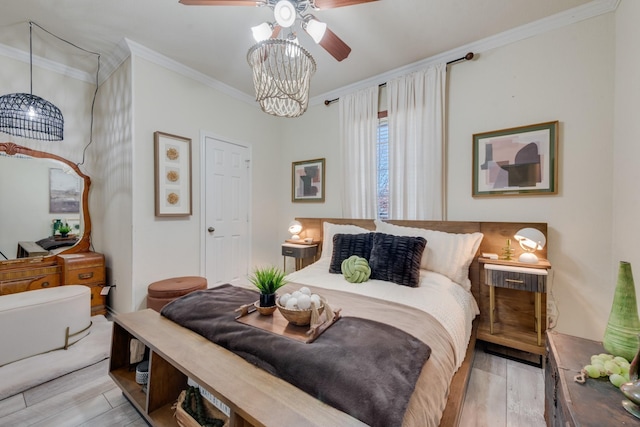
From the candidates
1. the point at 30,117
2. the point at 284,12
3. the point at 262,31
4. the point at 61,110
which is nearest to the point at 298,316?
the point at 284,12

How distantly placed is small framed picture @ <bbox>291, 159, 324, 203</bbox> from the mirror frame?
2568mm

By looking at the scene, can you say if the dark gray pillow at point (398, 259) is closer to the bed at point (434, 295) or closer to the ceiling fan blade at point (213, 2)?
the bed at point (434, 295)

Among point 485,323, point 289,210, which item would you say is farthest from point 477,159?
point 289,210

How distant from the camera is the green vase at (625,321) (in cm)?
112

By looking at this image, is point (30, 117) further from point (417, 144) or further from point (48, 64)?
point (417, 144)

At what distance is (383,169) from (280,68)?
186cm

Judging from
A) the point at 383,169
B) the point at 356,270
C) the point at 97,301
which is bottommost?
the point at 97,301

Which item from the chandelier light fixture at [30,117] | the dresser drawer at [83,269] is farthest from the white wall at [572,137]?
the chandelier light fixture at [30,117]

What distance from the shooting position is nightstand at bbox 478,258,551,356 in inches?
78.4

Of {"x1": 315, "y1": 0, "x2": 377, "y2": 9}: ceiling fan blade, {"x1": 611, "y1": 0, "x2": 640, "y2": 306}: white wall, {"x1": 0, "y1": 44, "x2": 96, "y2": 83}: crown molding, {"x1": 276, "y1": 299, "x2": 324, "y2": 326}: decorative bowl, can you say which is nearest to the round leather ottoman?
{"x1": 276, "y1": 299, "x2": 324, "y2": 326}: decorative bowl

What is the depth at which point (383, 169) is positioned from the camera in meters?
3.14

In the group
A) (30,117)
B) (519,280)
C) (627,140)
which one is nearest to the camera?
(627,140)

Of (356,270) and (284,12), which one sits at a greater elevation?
(284,12)

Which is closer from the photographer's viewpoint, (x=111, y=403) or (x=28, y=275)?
(x=111, y=403)
